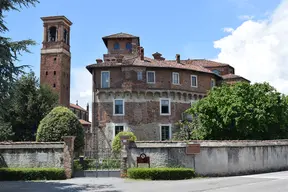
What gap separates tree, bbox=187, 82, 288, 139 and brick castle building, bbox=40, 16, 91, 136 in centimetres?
3560

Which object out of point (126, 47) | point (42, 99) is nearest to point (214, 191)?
point (42, 99)

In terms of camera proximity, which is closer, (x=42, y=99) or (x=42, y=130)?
(x=42, y=130)

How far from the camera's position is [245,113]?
29.7 m

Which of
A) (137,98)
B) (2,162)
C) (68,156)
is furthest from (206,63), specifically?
(2,162)

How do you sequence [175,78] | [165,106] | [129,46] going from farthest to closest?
1. [129,46]
2. [175,78]
3. [165,106]

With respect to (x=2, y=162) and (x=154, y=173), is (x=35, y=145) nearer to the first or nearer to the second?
(x=2, y=162)

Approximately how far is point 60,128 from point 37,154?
5129mm

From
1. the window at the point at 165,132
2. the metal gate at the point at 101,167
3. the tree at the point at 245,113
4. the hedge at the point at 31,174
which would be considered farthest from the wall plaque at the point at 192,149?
the window at the point at 165,132

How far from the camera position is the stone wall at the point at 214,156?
22089 millimetres

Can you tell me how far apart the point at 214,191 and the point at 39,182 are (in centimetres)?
1056

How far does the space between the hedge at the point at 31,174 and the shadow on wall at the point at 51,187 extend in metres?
1.41

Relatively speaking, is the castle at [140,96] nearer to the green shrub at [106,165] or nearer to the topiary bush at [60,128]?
the topiary bush at [60,128]

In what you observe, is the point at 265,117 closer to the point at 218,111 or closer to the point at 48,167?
the point at 218,111

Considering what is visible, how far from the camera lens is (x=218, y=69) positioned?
55094 millimetres
